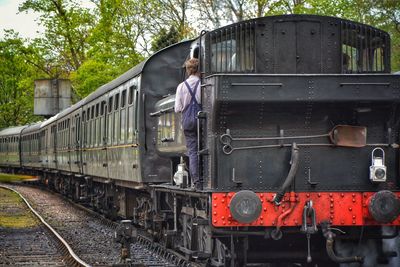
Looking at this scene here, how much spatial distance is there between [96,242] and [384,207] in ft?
29.0

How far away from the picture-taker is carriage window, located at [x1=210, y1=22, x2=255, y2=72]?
962 centimetres

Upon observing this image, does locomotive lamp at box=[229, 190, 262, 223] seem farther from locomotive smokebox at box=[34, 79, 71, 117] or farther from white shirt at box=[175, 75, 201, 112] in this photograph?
locomotive smokebox at box=[34, 79, 71, 117]

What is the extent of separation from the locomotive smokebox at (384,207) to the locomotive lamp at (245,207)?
1.30 meters

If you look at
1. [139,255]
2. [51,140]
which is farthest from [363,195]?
[51,140]

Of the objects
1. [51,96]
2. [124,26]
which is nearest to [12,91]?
[51,96]

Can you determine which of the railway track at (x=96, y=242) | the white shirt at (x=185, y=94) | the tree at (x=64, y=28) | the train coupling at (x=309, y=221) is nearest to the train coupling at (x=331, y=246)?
the train coupling at (x=309, y=221)

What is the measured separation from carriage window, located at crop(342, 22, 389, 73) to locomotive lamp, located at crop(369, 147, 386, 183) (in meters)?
1.08

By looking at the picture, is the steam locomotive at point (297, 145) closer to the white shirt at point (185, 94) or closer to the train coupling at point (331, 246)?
the train coupling at point (331, 246)

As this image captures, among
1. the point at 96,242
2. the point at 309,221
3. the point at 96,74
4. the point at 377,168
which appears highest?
the point at 96,74

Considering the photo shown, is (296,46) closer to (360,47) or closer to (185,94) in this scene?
(360,47)

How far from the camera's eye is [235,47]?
9617 mm

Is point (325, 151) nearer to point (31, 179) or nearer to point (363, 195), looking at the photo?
point (363, 195)

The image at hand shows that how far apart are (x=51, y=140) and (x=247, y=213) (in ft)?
88.8

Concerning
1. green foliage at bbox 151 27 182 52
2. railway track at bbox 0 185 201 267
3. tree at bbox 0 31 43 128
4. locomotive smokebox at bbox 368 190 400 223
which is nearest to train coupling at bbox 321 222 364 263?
locomotive smokebox at bbox 368 190 400 223
